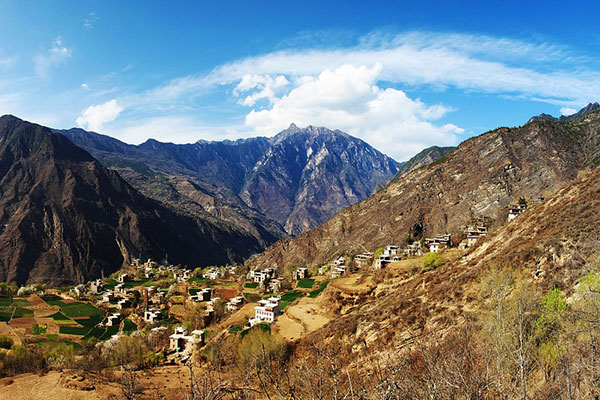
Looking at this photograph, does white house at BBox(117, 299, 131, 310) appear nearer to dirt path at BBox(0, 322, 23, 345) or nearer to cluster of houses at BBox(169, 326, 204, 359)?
dirt path at BBox(0, 322, 23, 345)

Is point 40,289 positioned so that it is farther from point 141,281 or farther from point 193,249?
point 193,249

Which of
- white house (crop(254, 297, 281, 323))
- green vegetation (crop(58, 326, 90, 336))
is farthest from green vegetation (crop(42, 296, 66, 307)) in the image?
white house (crop(254, 297, 281, 323))

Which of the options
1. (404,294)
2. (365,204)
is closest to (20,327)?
(404,294)

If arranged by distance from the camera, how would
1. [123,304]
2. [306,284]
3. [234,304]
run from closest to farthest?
[234,304]
[306,284]
[123,304]

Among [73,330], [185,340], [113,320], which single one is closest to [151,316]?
[113,320]

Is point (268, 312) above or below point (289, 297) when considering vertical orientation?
above

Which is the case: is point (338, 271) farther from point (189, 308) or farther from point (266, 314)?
point (189, 308)
